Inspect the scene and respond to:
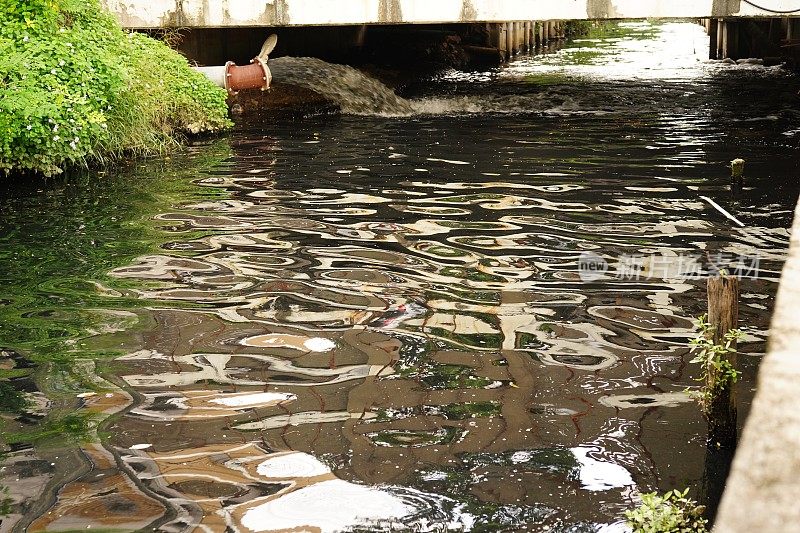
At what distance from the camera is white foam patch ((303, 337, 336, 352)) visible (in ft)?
20.6

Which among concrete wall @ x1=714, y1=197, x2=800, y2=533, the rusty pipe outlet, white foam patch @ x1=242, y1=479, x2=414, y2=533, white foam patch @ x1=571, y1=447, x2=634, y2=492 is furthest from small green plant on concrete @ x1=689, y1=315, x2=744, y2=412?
A: the rusty pipe outlet

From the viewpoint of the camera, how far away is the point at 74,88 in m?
11.3

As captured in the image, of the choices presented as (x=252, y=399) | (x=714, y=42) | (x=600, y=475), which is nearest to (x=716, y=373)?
(x=600, y=475)

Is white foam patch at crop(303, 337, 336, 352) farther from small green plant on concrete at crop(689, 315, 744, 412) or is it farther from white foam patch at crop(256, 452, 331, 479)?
small green plant on concrete at crop(689, 315, 744, 412)

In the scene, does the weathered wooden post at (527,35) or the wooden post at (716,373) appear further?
the weathered wooden post at (527,35)

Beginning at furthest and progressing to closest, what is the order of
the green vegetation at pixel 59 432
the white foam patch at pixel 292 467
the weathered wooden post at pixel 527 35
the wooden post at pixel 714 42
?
the weathered wooden post at pixel 527 35, the wooden post at pixel 714 42, the green vegetation at pixel 59 432, the white foam patch at pixel 292 467

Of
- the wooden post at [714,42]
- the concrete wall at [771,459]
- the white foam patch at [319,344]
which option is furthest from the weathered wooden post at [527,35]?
the concrete wall at [771,459]

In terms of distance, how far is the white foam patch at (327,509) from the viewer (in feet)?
14.0

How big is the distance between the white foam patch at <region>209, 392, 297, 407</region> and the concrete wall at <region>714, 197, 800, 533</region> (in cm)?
306

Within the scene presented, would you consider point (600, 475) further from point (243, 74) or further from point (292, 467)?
point (243, 74)

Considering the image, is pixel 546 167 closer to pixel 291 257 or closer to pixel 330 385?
pixel 291 257

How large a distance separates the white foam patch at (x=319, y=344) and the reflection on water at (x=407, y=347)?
0.02 m
